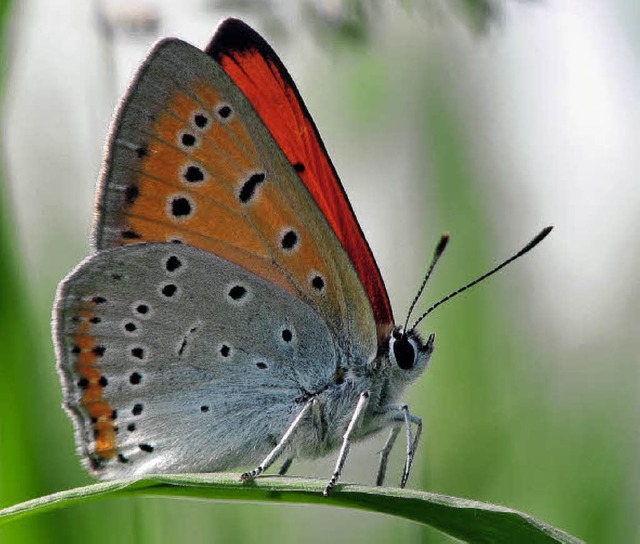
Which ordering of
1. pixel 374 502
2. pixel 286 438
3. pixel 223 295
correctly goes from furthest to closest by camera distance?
pixel 223 295, pixel 286 438, pixel 374 502

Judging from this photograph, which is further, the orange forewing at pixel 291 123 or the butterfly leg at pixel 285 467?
the butterfly leg at pixel 285 467

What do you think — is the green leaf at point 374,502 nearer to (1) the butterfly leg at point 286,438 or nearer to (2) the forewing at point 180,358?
(1) the butterfly leg at point 286,438

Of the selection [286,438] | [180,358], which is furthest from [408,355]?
[180,358]

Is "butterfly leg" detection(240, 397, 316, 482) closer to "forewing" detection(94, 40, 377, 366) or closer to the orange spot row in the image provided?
"forewing" detection(94, 40, 377, 366)

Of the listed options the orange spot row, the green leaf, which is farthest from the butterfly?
the green leaf

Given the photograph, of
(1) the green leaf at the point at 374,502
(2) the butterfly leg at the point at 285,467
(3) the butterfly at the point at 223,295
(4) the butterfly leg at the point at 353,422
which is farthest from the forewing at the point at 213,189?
(1) the green leaf at the point at 374,502

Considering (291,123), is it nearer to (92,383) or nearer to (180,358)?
(180,358)
